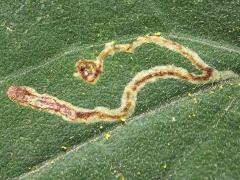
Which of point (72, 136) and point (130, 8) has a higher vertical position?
point (130, 8)

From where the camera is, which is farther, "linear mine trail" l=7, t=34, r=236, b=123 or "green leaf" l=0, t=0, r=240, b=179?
"linear mine trail" l=7, t=34, r=236, b=123

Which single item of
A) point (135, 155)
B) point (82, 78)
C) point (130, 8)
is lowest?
point (135, 155)

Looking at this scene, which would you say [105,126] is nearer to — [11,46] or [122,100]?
[122,100]

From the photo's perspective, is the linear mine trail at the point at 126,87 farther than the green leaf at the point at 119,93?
Yes

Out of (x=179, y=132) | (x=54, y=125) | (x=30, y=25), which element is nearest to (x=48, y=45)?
(x=30, y=25)

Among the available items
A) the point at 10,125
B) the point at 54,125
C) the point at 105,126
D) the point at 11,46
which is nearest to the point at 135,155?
the point at 105,126

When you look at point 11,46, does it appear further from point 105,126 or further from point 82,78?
point 105,126
